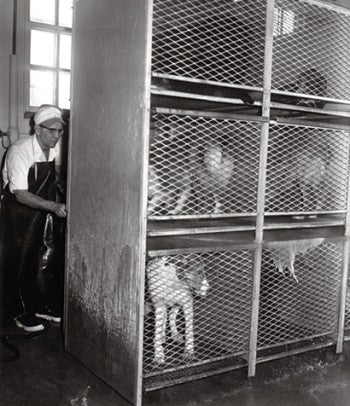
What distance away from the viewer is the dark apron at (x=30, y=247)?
377cm

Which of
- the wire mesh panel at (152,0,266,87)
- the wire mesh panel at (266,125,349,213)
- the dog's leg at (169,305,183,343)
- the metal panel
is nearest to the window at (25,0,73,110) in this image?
the metal panel

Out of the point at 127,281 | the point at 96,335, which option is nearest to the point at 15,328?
the point at 96,335

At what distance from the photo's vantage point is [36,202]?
3574 millimetres

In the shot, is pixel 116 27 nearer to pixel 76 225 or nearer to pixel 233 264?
pixel 76 225

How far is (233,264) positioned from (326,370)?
1009 mm

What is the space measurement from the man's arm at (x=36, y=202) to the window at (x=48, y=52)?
116 cm

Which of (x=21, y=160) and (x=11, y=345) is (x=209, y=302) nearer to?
(x=11, y=345)

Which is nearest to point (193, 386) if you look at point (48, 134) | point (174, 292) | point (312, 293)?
point (174, 292)

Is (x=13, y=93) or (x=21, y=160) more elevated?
(x=13, y=93)

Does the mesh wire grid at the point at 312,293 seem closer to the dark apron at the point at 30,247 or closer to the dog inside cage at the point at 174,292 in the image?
the dog inside cage at the point at 174,292

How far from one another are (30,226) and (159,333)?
5.02ft

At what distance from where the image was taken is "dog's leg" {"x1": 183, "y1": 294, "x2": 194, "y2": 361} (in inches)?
119

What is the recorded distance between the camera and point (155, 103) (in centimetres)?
301

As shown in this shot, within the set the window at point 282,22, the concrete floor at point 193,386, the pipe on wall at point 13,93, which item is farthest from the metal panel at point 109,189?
the window at point 282,22
